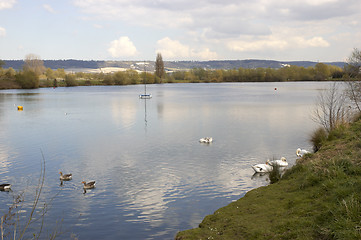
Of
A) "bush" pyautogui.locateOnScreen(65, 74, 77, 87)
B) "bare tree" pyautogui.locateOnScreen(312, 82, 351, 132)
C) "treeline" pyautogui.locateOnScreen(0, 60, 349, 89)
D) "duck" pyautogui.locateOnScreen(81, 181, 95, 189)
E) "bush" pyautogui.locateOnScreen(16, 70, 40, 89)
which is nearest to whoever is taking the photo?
"duck" pyautogui.locateOnScreen(81, 181, 95, 189)

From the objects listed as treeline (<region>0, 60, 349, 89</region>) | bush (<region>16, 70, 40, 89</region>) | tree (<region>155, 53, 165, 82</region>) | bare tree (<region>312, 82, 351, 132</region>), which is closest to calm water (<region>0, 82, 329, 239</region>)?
bare tree (<region>312, 82, 351, 132</region>)

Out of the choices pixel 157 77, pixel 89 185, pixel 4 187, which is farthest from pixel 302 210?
pixel 157 77

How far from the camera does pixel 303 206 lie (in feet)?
30.2

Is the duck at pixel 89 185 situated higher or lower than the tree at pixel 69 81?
lower

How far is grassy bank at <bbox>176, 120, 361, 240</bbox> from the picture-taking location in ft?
23.9

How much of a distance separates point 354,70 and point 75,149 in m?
23.7

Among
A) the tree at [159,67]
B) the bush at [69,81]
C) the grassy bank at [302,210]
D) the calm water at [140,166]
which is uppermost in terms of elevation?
the tree at [159,67]

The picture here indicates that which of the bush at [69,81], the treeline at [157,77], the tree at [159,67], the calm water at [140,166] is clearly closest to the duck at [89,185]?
the calm water at [140,166]

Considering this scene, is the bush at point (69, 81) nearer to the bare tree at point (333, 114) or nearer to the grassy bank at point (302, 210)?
the bare tree at point (333, 114)

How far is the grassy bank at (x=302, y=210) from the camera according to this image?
7.28 metres

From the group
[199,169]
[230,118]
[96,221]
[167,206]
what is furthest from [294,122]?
[96,221]

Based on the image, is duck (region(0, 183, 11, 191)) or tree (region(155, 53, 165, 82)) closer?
duck (region(0, 183, 11, 191))

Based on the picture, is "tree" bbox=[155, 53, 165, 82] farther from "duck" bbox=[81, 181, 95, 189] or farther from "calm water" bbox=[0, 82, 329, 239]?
"duck" bbox=[81, 181, 95, 189]

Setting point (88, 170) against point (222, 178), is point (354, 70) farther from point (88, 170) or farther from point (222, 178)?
point (88, 170)
